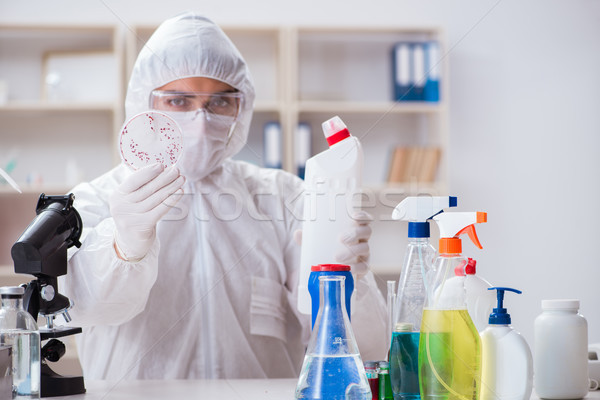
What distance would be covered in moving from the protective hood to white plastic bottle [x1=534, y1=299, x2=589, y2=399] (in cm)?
91

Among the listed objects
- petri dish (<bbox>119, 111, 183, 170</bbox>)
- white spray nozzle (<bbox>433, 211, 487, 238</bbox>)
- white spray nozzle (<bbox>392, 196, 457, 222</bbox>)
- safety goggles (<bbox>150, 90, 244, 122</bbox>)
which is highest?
safety goggles (<bbox>150, 90, 244, 122</bbox>)

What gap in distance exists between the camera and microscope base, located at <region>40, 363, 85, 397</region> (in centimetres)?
96

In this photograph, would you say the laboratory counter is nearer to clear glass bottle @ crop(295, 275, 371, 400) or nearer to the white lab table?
the white lab table

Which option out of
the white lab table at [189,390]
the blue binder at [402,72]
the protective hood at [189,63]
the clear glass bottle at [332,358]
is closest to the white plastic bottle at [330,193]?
the white lab table at [189,390]

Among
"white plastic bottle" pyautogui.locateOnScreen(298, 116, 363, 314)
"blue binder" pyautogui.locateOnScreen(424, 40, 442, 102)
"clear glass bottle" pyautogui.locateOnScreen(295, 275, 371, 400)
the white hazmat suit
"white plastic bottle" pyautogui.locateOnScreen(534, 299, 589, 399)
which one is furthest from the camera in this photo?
"blue binder" pyautogui.locateOnScreen(424, 40, 442, 102)

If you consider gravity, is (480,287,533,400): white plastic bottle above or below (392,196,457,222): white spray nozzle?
below

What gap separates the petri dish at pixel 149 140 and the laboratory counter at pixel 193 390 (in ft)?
1.33

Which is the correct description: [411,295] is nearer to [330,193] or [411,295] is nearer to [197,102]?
[330,193]

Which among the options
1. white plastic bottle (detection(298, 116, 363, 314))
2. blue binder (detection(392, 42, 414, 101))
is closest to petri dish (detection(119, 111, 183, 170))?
white plastic bottle (detection(298, 116, 363, 314))

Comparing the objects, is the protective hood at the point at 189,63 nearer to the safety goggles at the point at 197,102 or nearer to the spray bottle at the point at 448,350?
the safety goggles at the point at 197,102

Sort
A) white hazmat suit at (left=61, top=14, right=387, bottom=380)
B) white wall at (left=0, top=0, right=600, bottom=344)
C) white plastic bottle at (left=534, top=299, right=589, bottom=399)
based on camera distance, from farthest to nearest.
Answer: white wall at (left=0, top=0, right=600, bottom=344) < white hazmat suit at (left=61, top=14, right=387, bottom=380) < white plastic bottle at (left=534, top=299, right=589, bottom=399)

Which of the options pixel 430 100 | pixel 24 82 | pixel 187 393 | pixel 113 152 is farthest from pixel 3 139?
pixel 187 393

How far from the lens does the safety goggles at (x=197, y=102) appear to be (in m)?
1.46

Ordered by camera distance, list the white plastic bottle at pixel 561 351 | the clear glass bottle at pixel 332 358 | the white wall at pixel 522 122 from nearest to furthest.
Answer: the clear glass bottle at pixel 332 358, the white plastic bottle at pixel 561 351, the white wall at pixel 522 122
